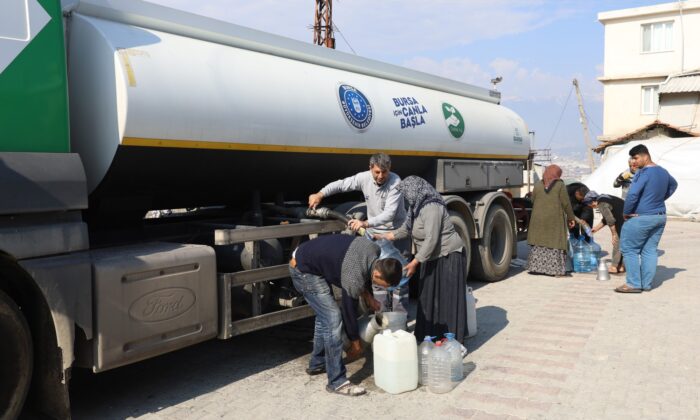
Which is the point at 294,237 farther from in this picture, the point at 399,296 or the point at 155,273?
→ the point at 155,273

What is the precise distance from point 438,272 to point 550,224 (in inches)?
169

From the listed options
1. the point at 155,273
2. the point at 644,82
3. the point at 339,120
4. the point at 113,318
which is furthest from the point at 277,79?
the point at 644,82

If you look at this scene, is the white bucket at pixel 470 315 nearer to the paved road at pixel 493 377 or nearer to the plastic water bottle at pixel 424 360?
the paved road at pixel 493 377

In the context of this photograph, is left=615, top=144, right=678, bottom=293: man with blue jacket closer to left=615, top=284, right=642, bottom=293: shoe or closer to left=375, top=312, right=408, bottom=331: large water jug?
left=615, top=284, right=642, bottom=293: shoe

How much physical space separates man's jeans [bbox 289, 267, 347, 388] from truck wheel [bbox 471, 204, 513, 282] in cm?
445

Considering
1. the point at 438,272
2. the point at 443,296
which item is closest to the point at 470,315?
the point at 443,296

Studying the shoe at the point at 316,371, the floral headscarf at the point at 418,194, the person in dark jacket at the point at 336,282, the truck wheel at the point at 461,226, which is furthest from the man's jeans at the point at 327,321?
the truck wheel at the point at 461,226

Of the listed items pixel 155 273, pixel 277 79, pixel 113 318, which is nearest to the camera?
pixel 113 318

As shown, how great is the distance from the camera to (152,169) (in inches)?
178

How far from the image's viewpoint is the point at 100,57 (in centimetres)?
408

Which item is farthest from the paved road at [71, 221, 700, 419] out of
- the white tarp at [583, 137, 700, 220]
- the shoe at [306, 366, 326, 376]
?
the white tarp at [583, 137, 700, 220]

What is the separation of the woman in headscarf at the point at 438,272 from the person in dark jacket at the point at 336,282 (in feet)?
2.71

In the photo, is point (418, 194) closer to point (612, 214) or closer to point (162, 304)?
point (162, 304)

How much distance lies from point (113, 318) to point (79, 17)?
6.78ft
